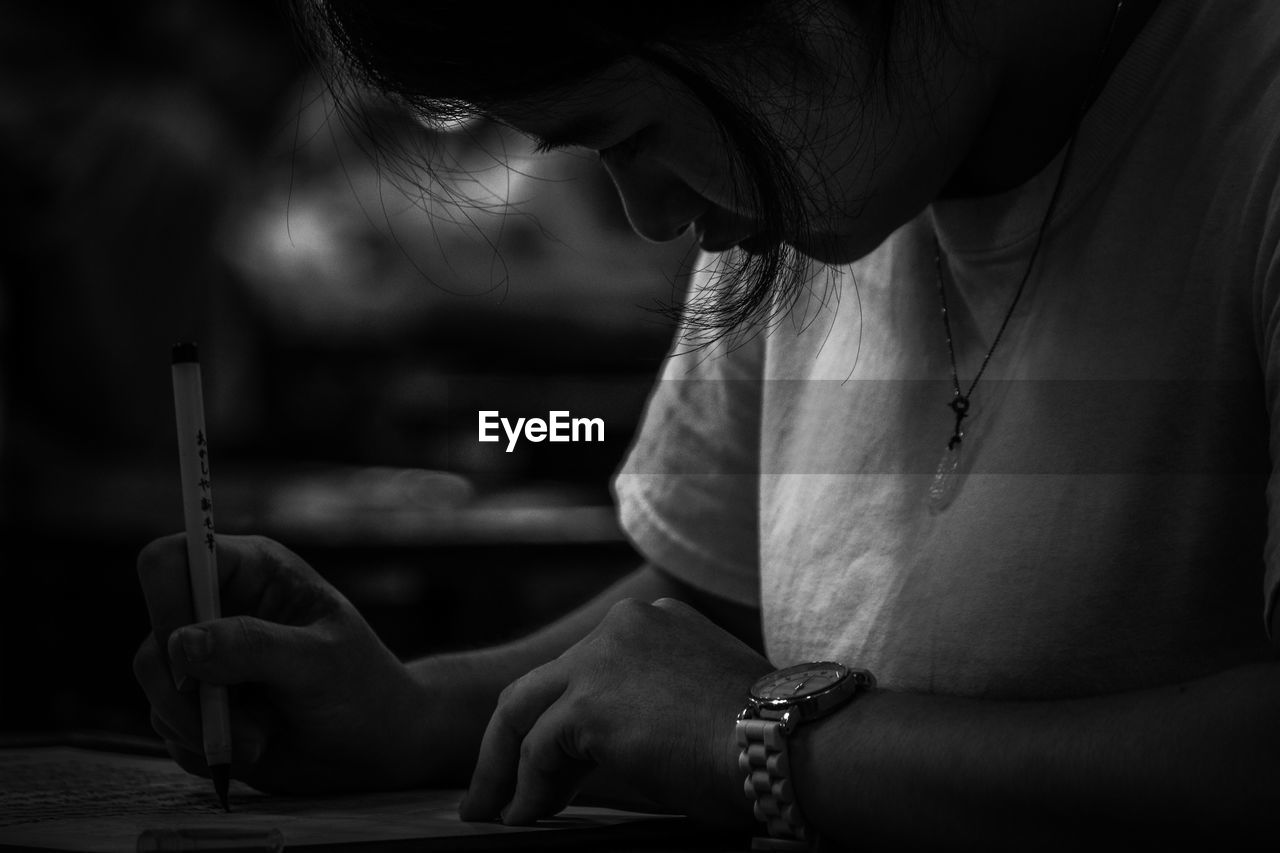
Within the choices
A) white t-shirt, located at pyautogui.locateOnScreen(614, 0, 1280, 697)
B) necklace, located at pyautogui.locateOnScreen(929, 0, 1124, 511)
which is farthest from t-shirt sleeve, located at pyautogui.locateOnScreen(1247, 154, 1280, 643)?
necklace, located at pyautogui.locateOnScreen(929, 0, 1124, 511)

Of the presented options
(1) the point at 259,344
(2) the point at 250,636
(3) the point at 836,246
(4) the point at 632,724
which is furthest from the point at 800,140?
(1) the point at 259,344

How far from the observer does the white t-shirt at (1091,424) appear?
61cm

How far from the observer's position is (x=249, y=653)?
28.3 inches

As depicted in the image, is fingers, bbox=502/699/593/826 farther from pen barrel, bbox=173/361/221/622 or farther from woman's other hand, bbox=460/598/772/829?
pen barrel, bbox=173/361/221/622

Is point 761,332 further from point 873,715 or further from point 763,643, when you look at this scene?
point 873,715

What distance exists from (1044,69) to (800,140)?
16cm

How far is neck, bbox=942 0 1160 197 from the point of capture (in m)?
0.67

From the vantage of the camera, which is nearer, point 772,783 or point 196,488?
point 772,783

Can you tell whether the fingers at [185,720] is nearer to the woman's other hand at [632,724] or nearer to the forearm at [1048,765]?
the woman's other hand at [632,724]

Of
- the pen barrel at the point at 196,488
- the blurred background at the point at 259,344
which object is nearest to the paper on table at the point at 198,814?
the pen barrel at the point at 196,488

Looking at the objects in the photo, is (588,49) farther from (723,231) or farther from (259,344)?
(259,344)

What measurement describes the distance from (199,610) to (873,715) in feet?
1.25

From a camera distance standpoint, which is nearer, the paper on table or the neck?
the paper on table

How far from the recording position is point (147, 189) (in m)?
1.98
